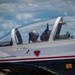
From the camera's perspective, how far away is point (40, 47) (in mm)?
9219

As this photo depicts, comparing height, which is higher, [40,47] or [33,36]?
[33,36]

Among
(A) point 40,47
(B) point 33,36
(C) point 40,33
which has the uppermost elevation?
(C) point 40,33

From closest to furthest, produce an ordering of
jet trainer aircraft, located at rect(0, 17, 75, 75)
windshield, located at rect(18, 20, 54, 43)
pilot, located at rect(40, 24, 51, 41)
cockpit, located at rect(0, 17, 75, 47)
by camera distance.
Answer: jet trainer aircraft, located at rect(0, 17, 75, 75) → cockpit, located at rect(0, 17, 75, 47) → pilot, located at rect(40, 24, 51, 41) → windshield, located at rect(18, 20, 54, 43)

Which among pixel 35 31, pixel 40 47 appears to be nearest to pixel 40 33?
pixel 35 31

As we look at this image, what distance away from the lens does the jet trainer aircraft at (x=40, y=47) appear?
895 cm

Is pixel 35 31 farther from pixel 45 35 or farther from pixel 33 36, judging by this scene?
pixel 45 35

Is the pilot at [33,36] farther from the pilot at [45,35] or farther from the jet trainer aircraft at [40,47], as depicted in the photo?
the pilot at [45,35]

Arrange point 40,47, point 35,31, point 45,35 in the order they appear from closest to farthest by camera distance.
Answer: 1. point 40,47
2. point 45,35
3. point 35,31

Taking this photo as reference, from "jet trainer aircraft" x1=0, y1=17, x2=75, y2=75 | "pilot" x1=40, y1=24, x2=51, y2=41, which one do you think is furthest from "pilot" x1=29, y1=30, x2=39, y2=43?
"pilot" x1=40, y1=24, x2=51, y2=41

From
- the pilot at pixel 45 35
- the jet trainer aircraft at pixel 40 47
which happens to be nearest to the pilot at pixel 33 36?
the jet trainer aircraft at pixel 40 47

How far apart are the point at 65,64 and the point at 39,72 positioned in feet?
A: 2.89

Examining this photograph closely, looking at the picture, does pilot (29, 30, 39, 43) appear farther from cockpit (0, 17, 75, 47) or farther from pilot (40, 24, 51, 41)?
pilot (40, 24, 51, 41)

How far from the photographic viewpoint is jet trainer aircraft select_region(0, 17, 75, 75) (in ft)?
29.4

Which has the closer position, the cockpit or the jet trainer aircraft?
the jet trainer aircraft
